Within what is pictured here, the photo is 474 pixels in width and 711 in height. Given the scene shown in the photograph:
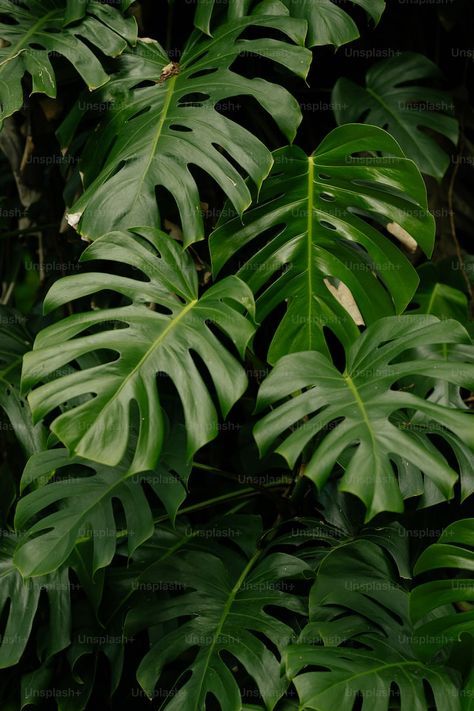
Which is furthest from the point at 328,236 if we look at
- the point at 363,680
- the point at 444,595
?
the point at 363,680

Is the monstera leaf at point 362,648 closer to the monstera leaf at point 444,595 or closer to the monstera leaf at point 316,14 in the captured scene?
the monstera leaf at point 444,595

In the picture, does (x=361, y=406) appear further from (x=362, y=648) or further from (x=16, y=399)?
(x=16, y=399)

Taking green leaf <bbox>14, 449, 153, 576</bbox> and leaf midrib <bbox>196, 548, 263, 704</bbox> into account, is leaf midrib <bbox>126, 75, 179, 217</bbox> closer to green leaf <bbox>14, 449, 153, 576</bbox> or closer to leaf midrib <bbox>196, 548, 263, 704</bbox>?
green leaf <bbox>14, 449, 153, 576</bbox>

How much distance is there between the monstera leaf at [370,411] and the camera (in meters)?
1.09

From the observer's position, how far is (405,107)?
1931 mm

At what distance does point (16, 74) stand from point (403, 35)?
1088 millimetres

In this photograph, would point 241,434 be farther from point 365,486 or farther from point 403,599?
point 365,486

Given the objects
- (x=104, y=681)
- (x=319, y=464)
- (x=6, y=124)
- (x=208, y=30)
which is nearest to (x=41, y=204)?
(x=6, y=124)

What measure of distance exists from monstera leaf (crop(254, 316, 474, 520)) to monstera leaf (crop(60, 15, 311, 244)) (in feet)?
1.03

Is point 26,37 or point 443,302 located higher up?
point 26,37

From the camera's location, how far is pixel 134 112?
161cm

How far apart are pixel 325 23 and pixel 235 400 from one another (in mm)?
800

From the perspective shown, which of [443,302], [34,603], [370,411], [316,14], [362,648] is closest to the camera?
[370,411]

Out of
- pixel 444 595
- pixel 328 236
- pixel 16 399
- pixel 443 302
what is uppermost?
pixel 328 236
